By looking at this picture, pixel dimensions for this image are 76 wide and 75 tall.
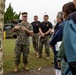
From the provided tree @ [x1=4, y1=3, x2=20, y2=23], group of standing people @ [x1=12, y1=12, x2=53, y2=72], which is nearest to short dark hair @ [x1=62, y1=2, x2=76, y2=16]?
group of standing people @ [x1=12, y1=12, x2=53, y2=72]

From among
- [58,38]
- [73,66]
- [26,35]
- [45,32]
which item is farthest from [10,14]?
[73,66]

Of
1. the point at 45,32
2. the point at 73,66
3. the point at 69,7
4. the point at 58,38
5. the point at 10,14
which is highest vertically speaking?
the point at 10,14

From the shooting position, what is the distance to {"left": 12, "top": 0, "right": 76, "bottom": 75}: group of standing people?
2.79m

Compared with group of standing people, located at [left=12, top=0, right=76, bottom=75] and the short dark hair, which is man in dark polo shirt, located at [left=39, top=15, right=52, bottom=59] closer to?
group of standing people, located at [left=12, top=0, right=76, bottom=75]

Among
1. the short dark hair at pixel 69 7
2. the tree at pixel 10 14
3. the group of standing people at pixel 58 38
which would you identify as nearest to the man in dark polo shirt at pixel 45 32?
the group of standing people at pixel 58 38

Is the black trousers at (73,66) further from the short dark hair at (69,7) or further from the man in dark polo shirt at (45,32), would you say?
the man in dark polo shirt at (45,32)

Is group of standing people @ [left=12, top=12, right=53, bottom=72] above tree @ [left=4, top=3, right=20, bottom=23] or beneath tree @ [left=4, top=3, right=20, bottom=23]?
beneath

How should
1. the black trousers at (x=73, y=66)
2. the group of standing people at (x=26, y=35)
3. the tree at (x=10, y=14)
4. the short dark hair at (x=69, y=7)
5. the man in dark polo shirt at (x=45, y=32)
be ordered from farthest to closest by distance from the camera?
the tree at (x=10, y=14) < the man in dark polo shirt at (x=45, y=32) < the group of standing people at (x=26, y=35) < the short dark hair at (x=69, y=7) < the black trousers at (x=73, y=66)

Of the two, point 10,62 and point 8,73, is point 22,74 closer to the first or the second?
point 8,73

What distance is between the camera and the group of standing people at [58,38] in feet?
9.14

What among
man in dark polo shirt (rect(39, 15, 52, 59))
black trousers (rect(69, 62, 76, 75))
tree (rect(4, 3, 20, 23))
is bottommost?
black trousers (rect(69, 62, 76, 75))

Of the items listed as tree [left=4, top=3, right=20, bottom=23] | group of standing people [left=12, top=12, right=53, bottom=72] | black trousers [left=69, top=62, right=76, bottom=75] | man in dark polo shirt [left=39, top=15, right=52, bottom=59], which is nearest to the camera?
black trousers [left=69, top=62, right=76, bottom=75]

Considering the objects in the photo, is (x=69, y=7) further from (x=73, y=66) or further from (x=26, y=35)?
(x=26, y=35)

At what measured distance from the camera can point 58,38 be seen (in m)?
4.22
